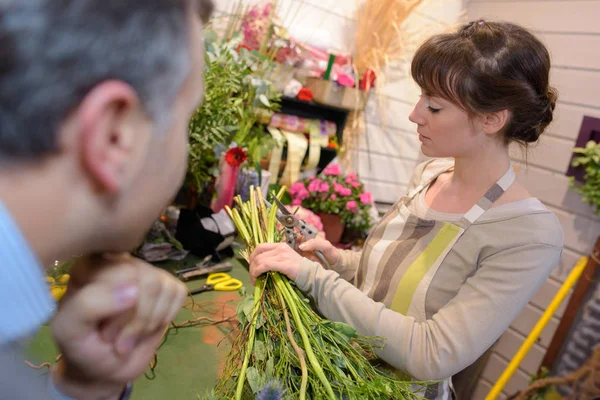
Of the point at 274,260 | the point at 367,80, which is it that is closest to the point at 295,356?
the point at 274,260

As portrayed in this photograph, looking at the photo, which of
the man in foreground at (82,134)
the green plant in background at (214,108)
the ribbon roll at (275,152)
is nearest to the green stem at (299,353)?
the man in foreground at (82,134)

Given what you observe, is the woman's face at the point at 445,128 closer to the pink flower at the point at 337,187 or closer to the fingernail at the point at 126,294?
the fingernail at the point at 126,294

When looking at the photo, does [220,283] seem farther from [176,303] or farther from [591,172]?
[591,172]

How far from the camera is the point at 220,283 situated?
1532 millimetres

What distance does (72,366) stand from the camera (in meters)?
0.50

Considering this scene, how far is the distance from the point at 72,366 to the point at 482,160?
3.32 ft

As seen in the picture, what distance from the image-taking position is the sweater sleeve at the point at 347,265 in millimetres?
1351

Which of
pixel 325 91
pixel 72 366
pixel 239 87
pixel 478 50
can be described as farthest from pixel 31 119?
pixel 325 91

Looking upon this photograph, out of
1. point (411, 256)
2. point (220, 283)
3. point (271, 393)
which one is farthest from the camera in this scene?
point (220, 283)

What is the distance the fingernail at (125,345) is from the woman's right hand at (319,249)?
2.58ft

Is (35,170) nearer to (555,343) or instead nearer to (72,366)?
(72,366)

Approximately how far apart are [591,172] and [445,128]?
1.20m

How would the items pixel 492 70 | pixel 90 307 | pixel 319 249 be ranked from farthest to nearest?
pixel 319 249 → pixel 492 70 → pixel 90 307

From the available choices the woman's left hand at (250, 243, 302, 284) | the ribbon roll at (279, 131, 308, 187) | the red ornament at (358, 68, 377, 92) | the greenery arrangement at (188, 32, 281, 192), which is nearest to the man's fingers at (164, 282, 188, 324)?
the woman's left hand at (250, 243, 302, 284)
